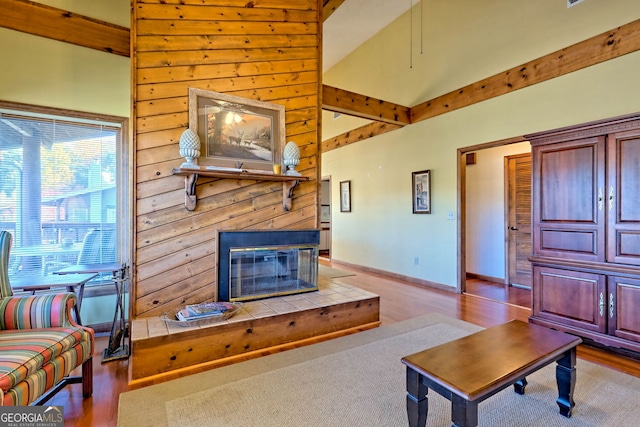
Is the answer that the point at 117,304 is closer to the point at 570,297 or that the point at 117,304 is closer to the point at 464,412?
the point at 464,412

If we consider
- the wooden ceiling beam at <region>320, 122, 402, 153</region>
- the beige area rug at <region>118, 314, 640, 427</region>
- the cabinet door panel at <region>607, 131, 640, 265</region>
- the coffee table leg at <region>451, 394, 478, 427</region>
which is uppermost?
the wooden ceiling beam at <region>320, 122, 402, 153</region>

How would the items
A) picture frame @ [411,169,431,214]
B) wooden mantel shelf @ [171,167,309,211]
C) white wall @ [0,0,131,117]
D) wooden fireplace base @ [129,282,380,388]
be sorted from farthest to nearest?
picture frame @ [411,169,431,214], white wall @ [0,0,131,117], wooden mantel shelf @ [171,167,309,211], wooden fireplace base @ [129,282,380,388]

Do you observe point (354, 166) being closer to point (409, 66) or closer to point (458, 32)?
point (409, 66)

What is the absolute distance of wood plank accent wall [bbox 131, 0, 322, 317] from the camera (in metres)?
2.63

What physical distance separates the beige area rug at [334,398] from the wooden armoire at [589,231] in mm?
527

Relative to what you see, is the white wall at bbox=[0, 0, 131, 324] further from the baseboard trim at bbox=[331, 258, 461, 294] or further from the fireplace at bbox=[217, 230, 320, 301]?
the baseboard trim at bbox=[331, 258, 461, 294]

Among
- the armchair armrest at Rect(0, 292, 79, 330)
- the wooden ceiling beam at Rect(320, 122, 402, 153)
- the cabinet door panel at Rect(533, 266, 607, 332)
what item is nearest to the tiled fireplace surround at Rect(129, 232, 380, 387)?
the armchair armrest at Rect(0, 292, 79, 330)

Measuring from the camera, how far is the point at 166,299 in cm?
269

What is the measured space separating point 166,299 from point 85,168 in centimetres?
158

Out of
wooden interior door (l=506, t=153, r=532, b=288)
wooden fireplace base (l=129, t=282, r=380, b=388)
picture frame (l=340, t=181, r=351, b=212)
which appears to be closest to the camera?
wooden fireplace base (l=129, t=282, r=380, b=388)

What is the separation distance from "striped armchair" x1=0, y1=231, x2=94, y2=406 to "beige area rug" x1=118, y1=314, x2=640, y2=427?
0.38 metres

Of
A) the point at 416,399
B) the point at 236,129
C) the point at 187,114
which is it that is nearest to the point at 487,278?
the point at 416,399

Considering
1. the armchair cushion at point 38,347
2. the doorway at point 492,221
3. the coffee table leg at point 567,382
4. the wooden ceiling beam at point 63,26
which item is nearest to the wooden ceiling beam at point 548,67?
the doorway at point 492,221

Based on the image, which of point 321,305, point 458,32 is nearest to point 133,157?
point 321,305
